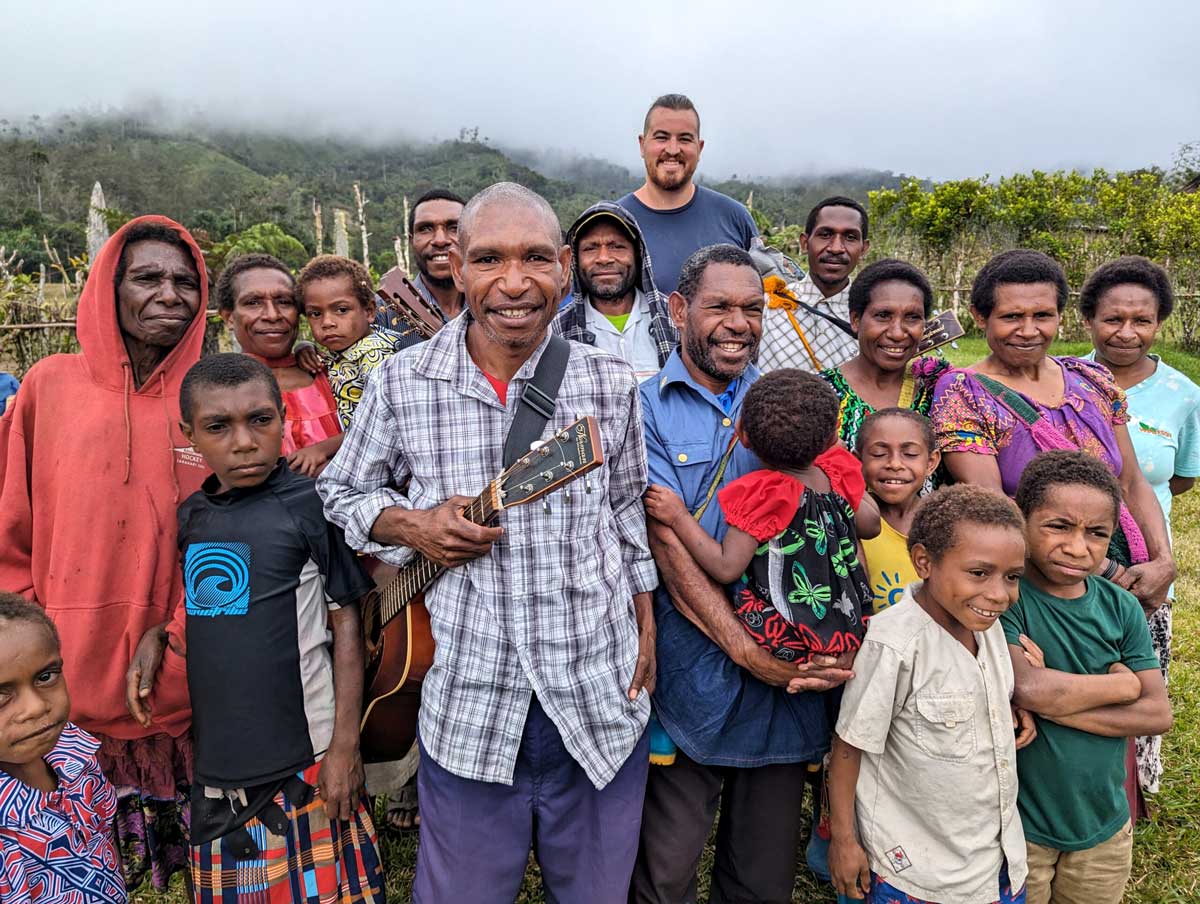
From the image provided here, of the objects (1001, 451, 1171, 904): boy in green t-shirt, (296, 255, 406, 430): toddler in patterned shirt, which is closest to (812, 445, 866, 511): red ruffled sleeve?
(1001, 451, 1171, 904): boy in green t-shirt

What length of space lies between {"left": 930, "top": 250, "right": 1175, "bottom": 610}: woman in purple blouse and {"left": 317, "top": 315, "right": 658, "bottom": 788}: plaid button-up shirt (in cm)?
157

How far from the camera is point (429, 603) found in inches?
87.2

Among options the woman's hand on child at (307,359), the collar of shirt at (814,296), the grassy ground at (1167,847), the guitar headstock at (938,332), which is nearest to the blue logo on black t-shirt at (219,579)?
the woman's hand on child at (307,359)

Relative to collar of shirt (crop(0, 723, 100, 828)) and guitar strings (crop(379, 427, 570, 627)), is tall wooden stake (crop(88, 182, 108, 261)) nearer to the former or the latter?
collar of shirt (crop(0, 723, 100, 828))

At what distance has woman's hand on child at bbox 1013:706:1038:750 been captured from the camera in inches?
95.7

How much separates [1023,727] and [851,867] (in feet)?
2.43

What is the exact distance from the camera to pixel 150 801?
9.24 ft

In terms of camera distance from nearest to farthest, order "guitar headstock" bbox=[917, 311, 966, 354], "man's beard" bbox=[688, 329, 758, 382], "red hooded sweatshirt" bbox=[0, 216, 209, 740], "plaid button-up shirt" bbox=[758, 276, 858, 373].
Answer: "red hooded sweatshirt" bbox=[0, 216, 209, 740], "man's beard" bbox=[688, 329, 758, 382], "guitar headstock" bbox=[917, 311, 966, 354], "plaid button-up shirt" bbox=[758, 276, 858, 373]

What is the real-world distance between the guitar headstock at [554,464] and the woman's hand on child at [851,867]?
161cm

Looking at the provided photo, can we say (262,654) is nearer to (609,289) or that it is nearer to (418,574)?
(418,574)

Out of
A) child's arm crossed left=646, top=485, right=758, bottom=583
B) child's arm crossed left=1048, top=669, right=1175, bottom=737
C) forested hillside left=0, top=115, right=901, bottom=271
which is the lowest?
child's arm crossed left=1048, top=669, right=1175, bottom=737

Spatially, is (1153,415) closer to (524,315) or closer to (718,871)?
(718,871)

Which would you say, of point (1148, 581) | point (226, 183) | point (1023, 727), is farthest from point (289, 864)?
point (226, 183)

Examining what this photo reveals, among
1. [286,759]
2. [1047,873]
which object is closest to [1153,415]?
[1047,873]
